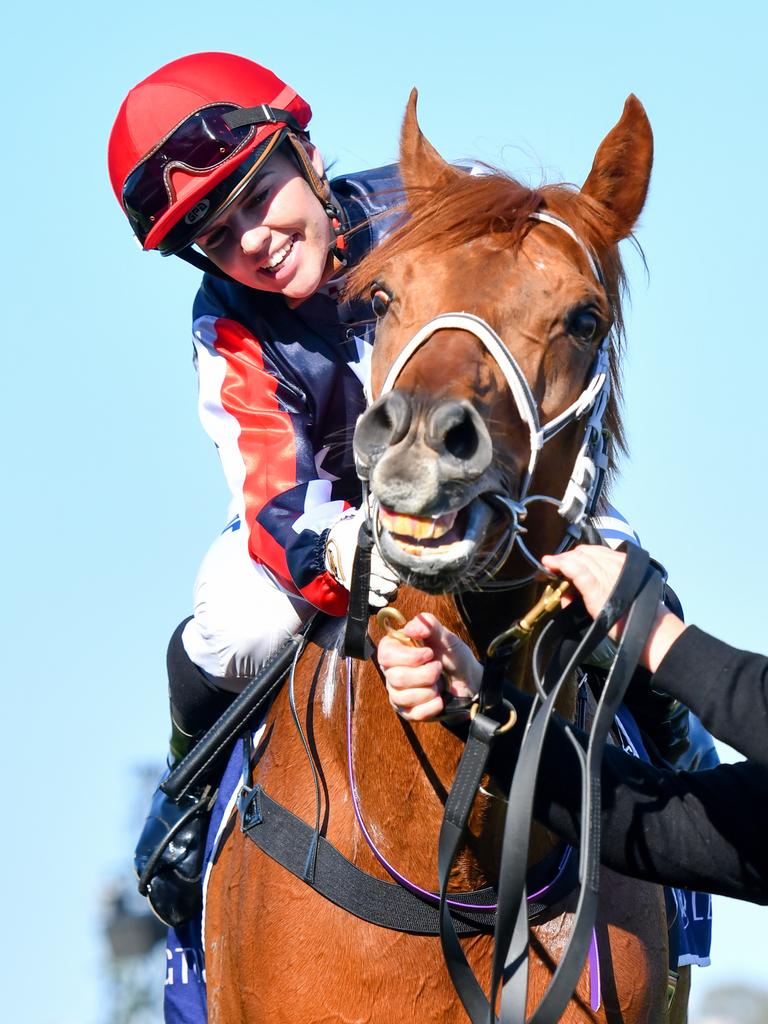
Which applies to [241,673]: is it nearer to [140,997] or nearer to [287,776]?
[287,776]

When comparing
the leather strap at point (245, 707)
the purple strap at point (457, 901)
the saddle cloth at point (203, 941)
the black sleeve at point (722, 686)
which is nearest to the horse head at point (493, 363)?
the black sleeve at point (722, 686)

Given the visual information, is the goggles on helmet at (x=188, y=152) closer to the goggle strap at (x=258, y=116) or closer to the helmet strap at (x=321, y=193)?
the goggle strap at (x=258, y=116)

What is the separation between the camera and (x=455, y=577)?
2.85 m

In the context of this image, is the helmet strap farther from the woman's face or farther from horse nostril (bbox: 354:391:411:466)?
horse nostril (bbox: 354:391:411:466)

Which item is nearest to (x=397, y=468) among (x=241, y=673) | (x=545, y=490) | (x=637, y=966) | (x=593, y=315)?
(x=545, y=490)

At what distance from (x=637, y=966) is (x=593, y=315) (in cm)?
163

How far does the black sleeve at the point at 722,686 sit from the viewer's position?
285 cm

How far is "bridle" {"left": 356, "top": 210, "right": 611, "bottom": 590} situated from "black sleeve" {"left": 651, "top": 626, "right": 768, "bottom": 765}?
13.6 inches

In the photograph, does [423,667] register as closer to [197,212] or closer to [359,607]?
[359,607]

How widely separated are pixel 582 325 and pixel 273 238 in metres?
1.50

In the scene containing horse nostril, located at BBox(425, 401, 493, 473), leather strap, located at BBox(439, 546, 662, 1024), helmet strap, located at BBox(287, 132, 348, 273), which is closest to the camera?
horse nostril, located at BBox(425, 401, 493, 473)

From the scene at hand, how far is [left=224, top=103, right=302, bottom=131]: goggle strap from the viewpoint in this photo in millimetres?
4508

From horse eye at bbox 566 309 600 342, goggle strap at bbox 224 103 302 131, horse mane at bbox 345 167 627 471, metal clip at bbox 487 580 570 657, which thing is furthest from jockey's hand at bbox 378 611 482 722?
goggle strap at bbox 224 103 302 131

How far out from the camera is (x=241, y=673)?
4.54 metres
